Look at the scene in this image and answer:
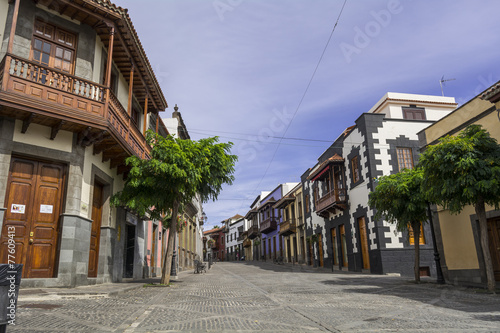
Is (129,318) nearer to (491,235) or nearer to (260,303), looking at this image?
(260,303)

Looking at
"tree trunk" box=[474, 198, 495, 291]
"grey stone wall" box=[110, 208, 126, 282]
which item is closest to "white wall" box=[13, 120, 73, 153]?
"grey stone wall" box=[110, 208, 126, 282]

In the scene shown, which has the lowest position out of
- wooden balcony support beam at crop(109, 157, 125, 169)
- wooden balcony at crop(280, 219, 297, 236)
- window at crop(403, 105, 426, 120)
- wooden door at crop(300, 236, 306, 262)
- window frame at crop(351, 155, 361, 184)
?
wooden door at crop(300, 236, 306, 262)

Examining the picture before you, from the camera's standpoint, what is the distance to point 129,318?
592 cm

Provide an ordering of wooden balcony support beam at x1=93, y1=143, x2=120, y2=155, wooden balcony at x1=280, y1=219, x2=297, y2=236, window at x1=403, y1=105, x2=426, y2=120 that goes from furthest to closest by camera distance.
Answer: wooden balcony at x1=280, y1=219, x2=297, y2=236
window at x1=403, y1=105, x2=426, y2=120
wooden balcony support beam at x1=93, y1=143, x2=120, y2=155

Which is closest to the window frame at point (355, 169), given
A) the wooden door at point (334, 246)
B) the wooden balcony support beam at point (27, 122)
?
the wooden door at point (334, 246)

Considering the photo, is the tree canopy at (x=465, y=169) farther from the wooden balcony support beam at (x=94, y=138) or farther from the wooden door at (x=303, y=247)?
the wooden door at (x=303, y=247)

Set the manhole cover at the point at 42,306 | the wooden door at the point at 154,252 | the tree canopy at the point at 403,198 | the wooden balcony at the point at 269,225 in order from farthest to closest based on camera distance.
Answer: the wooden balcony at the point at 269,225
the wooden door at the point at 154,252
the tree canopy at the point at 403,198
the manhole cover at the point at 42,306

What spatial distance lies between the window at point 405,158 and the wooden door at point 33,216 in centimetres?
1714

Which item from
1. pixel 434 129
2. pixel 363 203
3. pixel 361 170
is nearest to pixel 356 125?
pixel 361 170

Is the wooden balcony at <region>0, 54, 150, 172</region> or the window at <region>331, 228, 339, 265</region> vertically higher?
the wooden balcony at <region>0, 54, 150, 172</region>

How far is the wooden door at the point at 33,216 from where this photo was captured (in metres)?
9.20

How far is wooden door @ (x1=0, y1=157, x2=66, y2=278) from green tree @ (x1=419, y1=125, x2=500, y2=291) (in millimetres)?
10304

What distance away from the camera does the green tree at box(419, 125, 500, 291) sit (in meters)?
9.33

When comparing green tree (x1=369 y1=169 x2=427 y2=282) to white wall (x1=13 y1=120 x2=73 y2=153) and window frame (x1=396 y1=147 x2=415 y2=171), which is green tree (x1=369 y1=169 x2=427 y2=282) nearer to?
window frame (x1=396 y1=147 x2=415 y2=171)
